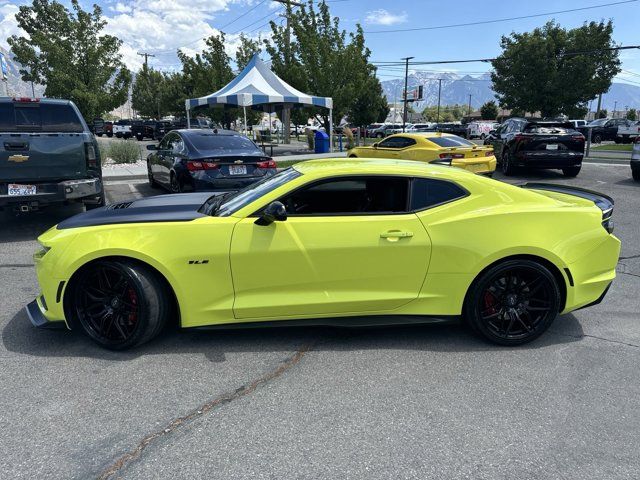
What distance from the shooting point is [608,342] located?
3.89 meters

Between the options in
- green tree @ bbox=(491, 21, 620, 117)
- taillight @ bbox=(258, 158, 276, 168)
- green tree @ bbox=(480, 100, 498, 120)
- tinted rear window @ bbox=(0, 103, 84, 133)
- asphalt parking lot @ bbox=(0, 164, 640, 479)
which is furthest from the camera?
green tree @ bbox=(480, 100, 498, 120)

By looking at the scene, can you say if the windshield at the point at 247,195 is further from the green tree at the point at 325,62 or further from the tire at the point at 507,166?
the green tree at the point at 325,62

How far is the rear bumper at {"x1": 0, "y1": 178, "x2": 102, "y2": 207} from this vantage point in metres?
6.57

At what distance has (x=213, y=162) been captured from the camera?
28.1 ft

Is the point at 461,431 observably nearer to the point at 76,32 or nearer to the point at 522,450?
the point at 522,450

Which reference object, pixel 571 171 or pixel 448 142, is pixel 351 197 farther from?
pixel 571 171

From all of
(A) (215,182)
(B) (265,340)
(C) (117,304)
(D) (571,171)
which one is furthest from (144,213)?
(D) (571,171)

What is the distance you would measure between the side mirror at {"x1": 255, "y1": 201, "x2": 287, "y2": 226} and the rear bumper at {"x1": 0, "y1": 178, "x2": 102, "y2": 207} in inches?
179

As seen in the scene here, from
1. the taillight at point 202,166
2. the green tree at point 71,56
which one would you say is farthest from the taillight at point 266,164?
the green tree at point 71,56

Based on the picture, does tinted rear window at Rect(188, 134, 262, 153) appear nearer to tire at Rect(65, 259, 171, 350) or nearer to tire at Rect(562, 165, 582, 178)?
tire at Rect(65, 259, 171, 350)

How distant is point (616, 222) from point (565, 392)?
6128mm

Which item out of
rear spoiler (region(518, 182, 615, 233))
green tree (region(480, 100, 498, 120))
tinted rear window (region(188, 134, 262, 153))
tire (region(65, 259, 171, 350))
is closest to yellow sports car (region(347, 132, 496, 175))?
tinted rear window (region(188, 134, 262, 153))

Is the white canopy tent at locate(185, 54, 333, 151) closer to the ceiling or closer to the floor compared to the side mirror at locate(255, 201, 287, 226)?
closer to the ceiling

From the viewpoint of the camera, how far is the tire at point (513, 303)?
3.66 m
